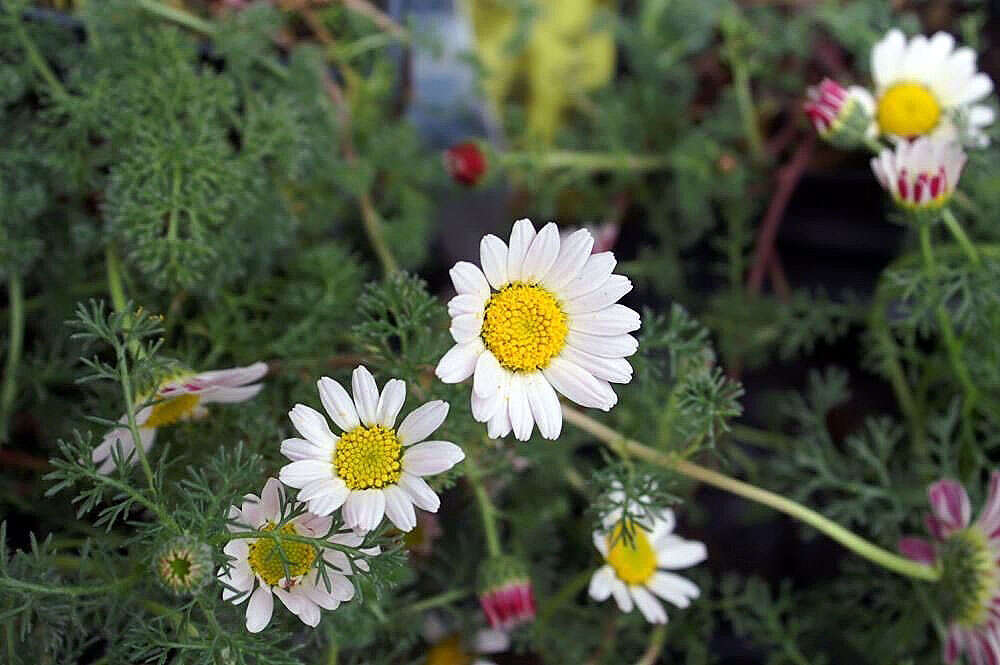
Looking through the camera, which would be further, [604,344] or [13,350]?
[13,350]

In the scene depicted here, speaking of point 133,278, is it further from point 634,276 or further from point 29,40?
point 634,276

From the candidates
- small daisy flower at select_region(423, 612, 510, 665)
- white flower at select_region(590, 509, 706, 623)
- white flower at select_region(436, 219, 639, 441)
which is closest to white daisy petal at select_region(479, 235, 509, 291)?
white flower at select_region(436, 219, 639, 441)

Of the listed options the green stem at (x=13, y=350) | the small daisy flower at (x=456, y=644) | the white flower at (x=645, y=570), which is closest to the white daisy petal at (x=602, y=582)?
the white flower at (x=645, y=570)

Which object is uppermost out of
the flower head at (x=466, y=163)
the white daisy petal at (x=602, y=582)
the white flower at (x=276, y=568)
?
the flower head at (x=466, y=163)

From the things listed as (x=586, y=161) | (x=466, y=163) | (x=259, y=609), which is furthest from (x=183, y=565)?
(x=586, y=161)

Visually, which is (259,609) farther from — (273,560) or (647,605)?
(647,605)

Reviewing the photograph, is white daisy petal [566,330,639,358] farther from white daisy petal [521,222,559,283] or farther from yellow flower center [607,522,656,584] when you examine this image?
yellow flower center [607,522,656,584]

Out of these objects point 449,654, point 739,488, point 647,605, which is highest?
point 739,488

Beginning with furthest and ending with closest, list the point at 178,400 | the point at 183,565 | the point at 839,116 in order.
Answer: the point at 839,116
the point at 178,400
the point at 183,565

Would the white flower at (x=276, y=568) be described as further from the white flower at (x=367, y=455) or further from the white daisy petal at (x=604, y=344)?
the white daisy petal at (x=604, y=344)
